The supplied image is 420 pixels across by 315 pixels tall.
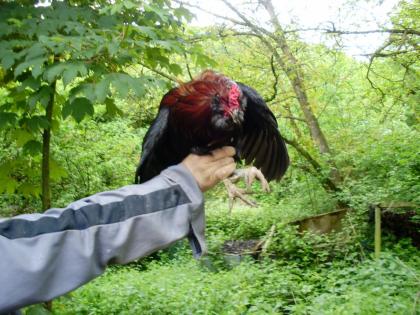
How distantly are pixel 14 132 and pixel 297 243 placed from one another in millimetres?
4604

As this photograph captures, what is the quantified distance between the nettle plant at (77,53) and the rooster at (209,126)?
0.99 ft

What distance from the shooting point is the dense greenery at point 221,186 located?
1805 mm

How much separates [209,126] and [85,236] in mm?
536

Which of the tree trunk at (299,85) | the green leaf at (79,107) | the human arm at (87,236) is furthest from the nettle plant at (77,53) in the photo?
the tree trunk at (299,85)

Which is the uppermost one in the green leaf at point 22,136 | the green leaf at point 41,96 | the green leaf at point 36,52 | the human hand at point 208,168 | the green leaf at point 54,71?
the green leaf at point 36,52

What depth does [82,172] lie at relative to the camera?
7266mm

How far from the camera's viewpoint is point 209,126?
117 centimetres

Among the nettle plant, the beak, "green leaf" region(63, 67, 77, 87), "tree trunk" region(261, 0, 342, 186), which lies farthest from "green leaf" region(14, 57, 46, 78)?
"tree trunk" region(261, 0, 342, 186)

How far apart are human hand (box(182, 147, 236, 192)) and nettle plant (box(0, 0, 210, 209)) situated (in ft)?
2.21

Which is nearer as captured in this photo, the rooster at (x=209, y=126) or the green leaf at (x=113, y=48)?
the rooster at (x=209, y=126)

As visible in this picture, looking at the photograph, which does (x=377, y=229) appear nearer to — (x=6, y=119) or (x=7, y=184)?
(x=7, y=184)

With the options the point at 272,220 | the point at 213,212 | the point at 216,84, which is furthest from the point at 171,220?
the point at 213,212

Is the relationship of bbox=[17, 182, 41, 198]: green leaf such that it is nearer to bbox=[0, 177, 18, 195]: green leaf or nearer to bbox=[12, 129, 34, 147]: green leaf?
bbox=[0, 177, 18, 195]: green leaf

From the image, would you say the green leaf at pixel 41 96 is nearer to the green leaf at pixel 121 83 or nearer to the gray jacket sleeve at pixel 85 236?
the green leaf at pixel 121 83
